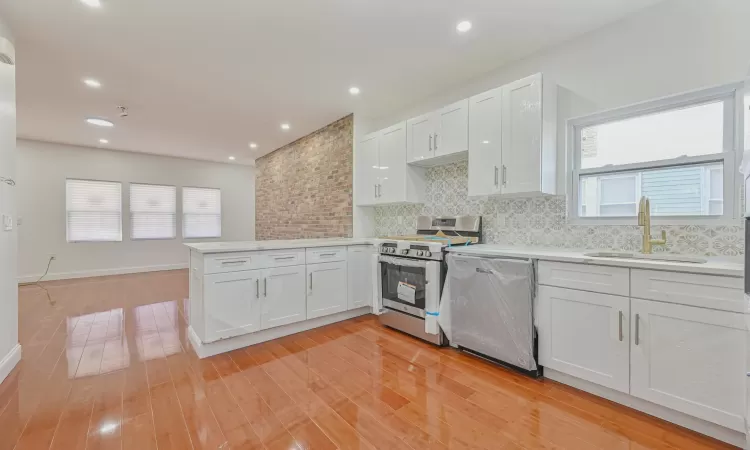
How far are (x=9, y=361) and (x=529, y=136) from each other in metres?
4.51

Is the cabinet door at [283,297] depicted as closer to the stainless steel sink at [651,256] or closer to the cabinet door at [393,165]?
the cabinet door at [393,165]

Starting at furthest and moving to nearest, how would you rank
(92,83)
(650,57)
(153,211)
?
1. (153,211)
2. (92,83)
3. (650,57)

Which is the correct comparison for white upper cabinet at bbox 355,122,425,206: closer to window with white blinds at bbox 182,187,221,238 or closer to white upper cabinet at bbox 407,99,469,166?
white upper cabinet at bbox 407,99,469,166

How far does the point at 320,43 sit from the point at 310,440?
9.71 ft

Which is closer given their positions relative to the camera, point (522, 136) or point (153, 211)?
point (522, 136)

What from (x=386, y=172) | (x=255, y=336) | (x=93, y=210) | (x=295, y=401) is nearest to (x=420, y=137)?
(x=386, y=172)

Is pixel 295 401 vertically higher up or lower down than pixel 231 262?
lower down

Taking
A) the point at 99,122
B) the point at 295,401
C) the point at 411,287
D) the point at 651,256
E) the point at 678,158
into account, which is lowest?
the point at 295,401

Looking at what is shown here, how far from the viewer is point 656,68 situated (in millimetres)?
2301

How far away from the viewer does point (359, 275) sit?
12.8 feet

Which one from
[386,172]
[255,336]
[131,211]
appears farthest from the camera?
[131,211]

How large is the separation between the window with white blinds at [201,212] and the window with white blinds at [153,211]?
0.23 m

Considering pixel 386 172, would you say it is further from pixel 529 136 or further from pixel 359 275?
pixel 529 136

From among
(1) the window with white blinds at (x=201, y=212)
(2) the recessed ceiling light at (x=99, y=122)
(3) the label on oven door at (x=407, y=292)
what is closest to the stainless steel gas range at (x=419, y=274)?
(3) the label on oven door at (x=407, y=292)
